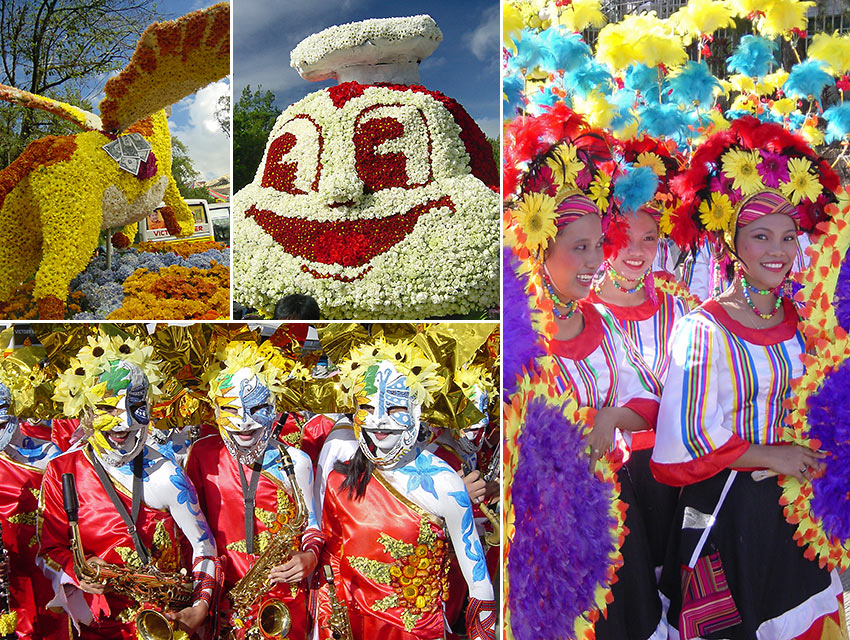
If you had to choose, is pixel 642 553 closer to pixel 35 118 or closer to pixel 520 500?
pixel 520 500

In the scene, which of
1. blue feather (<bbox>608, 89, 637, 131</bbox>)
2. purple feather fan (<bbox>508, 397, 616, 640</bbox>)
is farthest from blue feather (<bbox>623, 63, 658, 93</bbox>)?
purple feather fan (<bbox>508, 397, 616, 640</bbox>)

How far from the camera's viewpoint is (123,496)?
2900mm

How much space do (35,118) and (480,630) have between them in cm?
413

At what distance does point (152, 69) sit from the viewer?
14.5 ft

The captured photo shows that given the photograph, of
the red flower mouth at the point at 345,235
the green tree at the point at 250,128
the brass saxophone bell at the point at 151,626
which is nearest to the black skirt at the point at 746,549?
the brass saxophone bell at the point at 151,626

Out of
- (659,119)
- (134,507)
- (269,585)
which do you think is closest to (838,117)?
(659,119)

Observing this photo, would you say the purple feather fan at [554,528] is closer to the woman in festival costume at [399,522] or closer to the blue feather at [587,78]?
the woman in festival costume at [399,522]

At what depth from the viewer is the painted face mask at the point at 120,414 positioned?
9.32ft

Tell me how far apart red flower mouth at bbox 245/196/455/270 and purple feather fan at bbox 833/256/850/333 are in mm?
2204

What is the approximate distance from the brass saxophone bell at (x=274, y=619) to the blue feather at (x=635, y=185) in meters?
1.95

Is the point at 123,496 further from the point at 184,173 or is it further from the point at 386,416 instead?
the point at 184,173

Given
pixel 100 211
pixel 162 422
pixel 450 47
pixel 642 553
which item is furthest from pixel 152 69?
pixel 642 553

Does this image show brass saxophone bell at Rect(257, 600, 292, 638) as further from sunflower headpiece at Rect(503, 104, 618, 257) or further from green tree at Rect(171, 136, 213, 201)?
green tree at Rect(171, 136, 213, 201)

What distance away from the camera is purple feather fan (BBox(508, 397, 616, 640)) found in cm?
266
